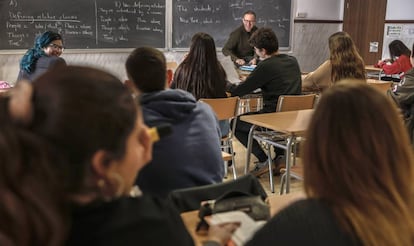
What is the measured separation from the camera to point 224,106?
11.0 ft

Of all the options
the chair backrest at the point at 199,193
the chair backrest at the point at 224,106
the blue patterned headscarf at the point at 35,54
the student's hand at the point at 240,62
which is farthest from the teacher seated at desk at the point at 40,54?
the chair backrest at the point at 199,193

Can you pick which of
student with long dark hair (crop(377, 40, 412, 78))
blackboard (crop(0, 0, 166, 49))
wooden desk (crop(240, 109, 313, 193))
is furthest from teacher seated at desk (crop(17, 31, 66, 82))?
student with long dark hair (crop(377, 40, 412, 78))

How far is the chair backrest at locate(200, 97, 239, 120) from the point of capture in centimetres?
330

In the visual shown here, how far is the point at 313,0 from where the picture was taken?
281 inches

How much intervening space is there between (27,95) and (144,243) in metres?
0.33

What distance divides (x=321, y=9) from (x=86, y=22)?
3.76 m

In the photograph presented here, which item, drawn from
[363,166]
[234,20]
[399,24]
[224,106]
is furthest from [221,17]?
[363,166]

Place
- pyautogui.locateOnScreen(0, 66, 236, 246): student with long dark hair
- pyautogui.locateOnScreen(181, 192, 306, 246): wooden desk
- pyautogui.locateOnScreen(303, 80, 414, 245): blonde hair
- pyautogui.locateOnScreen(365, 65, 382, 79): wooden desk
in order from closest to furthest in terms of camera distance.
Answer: pyautogui.locateOnScreen(0, 66, 236, 246): student with long dark hair, pyautogui.locateOnScreen(303, 80, 414, 245): blonde hair, pyautogui.locateOnScreen(181, 192, 306, 246): wooden desk, pyautogui.locateOnScreen(365, 65, 382, 79): wooden desk

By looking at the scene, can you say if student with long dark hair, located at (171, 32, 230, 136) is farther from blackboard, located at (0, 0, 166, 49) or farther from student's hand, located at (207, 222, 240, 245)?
blackboard, located at (0, 0, 166, 49)

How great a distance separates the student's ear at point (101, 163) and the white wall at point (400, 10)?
A: 6821mm

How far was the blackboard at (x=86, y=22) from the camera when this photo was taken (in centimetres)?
490

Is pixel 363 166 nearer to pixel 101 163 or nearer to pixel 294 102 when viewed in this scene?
pixel 101 163

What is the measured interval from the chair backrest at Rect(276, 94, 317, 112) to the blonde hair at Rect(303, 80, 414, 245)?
2.51 meters

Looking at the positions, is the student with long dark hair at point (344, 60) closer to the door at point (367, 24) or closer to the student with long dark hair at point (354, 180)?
the student with long dark hair at point (354, 180)
